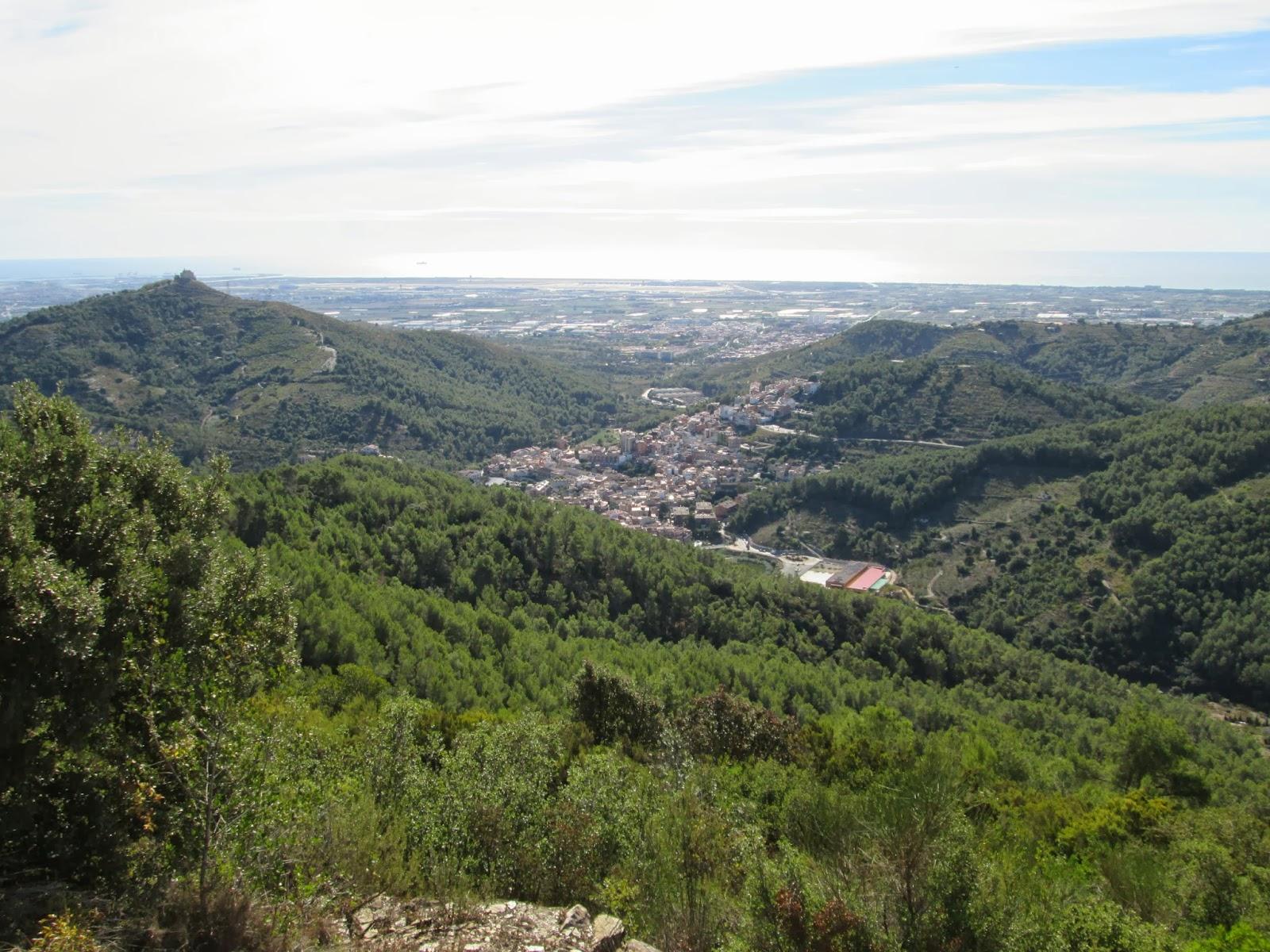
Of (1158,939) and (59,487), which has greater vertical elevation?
(59,487)

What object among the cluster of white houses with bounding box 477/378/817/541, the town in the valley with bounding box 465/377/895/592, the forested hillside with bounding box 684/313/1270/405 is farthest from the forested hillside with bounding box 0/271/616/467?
the forested hillside with bounding box 684/313/1270/405

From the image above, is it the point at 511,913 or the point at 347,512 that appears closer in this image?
the point at 511,913

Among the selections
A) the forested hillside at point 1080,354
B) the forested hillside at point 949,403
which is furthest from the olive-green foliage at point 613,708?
the forested hillside at point 1080,354

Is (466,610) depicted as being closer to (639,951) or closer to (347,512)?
(347,512)

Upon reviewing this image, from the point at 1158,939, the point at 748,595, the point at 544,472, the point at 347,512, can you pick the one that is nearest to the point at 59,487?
the point at 1158,939

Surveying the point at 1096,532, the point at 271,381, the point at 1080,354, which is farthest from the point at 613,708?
the point at 1080,354

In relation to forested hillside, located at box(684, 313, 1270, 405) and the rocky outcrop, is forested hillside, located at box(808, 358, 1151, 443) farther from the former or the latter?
the rocky outcrop

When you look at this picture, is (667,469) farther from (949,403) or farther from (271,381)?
(271,381)
